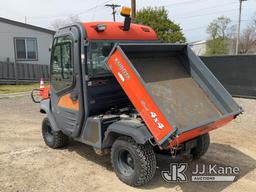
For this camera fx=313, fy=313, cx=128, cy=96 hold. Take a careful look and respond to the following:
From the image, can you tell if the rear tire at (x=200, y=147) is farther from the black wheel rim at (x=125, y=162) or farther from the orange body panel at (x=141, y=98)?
the orange body panel at (x=141, y=98)

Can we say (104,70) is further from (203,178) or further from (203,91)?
(203,178)

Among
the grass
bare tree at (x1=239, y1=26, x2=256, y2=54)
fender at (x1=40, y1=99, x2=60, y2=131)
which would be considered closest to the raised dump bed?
fender at (x1=40, y1=99, x2=60, y2=131)

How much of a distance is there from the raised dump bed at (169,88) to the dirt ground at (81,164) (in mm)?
1013

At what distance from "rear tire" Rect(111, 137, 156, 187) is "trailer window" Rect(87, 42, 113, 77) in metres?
1.21

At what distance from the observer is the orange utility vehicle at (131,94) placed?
4301mm

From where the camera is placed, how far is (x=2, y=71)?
1962 centimetres

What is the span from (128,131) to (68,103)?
5.11 feet

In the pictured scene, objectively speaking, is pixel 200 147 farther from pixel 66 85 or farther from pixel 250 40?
pixel 250 40

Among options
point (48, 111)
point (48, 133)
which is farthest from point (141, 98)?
point (48, 133)

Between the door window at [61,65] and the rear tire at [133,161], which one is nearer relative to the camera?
the rear tire at [133,161]

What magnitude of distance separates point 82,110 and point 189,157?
1.95 metres

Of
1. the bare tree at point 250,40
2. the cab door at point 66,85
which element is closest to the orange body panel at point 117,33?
the cab door at point 66,85

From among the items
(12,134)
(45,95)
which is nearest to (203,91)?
(45,95)

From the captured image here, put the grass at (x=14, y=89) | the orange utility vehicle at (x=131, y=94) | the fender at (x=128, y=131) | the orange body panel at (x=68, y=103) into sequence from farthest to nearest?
the grass at (x=14, y=89) < the orange body panel at (x=68, y=103) < the orange utility vehicle at (x=131, y=94) < the fender at (x=128, y=131)
